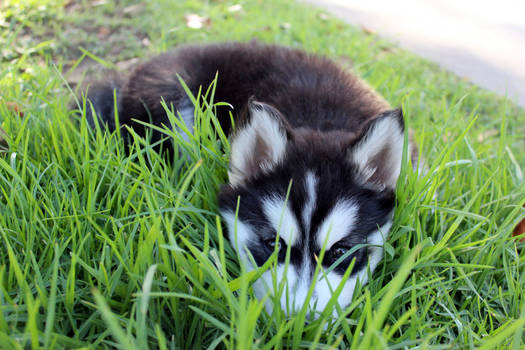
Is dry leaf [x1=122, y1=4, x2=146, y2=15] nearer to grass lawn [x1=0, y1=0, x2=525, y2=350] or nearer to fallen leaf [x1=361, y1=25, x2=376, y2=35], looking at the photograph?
grass lawn [x1=0, y1=0, x2=525, y2=350]

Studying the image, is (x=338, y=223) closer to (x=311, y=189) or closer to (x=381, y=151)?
(x=311, y=189)

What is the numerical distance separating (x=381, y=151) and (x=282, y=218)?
2.11ft

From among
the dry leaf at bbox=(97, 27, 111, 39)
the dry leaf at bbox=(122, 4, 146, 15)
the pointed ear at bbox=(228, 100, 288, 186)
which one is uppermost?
the dry leaf at bbox=(122, 4, 146, 15)

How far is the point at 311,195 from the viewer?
2002 mm

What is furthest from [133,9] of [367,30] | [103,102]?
[367,30]

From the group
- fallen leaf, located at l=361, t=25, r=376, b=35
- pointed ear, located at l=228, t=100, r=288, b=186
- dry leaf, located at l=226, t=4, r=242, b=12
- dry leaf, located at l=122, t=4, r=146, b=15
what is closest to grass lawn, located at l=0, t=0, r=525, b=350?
pointed ear, located at l=228, t=100, r=288, b=186

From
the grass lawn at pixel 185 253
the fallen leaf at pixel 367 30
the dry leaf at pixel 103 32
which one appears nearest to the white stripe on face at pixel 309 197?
the grass lawn at pixel 185 253

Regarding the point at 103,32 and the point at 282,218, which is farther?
the point at 103,32

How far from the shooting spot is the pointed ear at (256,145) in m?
2.09

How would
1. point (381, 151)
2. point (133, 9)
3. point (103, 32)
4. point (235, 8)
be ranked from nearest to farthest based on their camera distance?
point (381, 151) < point (103, 32) < point (133, 9) < point (235, 8)

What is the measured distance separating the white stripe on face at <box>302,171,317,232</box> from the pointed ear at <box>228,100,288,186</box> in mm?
205

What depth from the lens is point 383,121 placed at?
2010 mm

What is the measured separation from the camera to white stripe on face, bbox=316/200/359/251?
6.37ft

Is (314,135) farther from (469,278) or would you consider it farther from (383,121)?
(469,278)
